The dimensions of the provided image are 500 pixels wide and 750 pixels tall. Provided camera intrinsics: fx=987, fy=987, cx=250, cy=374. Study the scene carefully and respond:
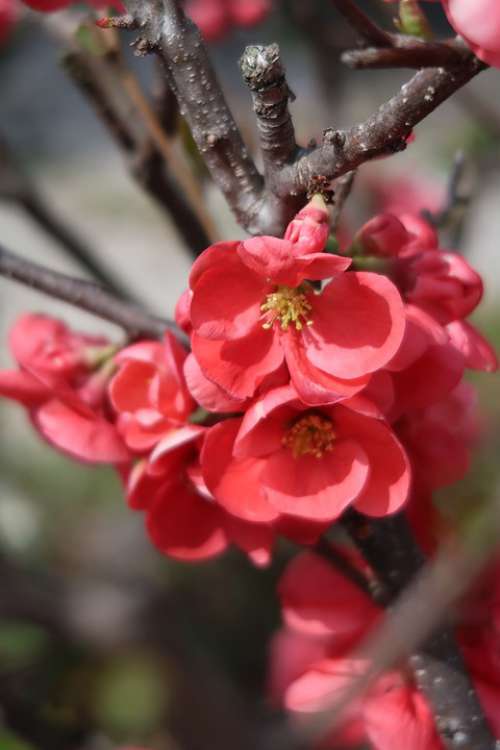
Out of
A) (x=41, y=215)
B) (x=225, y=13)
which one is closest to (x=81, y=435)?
(x=41, y=215)

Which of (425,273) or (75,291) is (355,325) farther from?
(75,291)

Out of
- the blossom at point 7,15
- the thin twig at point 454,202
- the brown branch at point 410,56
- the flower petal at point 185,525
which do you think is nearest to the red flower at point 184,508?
the flower petal at point 185,525

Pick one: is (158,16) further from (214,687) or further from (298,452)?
(214,687)

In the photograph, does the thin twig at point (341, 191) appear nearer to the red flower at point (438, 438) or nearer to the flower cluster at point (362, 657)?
the red flower at point (438, 438)

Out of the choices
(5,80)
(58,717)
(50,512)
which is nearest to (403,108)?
(58,717)

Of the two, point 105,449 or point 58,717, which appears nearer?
point 105,449
